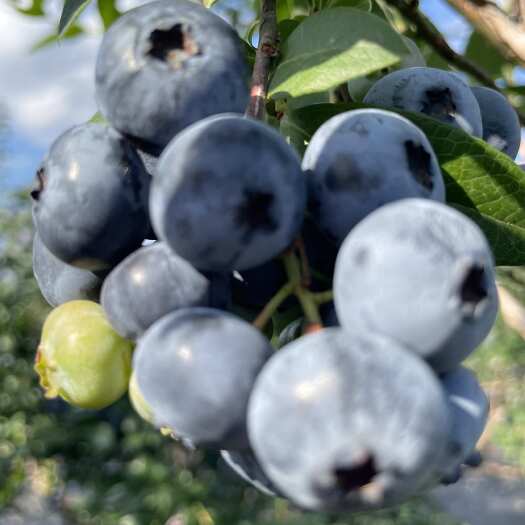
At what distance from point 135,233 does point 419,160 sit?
261 millimetres

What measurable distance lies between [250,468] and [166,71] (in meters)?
0.36

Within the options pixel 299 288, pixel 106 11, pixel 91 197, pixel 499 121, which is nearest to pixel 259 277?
pixel 299 288

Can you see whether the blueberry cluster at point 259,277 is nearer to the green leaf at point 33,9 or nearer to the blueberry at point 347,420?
the blueberry at point 347,420

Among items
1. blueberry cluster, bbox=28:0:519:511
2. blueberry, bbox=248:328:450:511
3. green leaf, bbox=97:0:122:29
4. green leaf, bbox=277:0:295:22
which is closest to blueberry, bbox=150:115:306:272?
blueberry cluster, bbox=28:0:519:511

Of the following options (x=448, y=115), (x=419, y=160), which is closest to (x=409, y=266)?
(x=419, y=160)

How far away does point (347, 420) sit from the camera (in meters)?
0.48

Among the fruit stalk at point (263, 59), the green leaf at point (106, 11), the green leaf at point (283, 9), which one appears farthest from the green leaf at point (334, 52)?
the green leaf at point (106, 11)

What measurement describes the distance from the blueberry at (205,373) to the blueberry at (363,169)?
13 centimetres

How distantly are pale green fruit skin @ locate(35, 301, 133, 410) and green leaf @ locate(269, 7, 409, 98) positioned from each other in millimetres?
289

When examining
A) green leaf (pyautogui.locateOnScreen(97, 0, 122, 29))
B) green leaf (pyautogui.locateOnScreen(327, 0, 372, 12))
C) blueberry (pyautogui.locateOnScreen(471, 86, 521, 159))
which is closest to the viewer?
blueberry (pyautogui.locateOnScreen(471, 86, 521, 159))

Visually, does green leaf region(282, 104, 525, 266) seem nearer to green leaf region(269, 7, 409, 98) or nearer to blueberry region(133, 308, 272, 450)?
green leaf region(269, 7, 409, 98)

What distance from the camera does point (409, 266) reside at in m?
0.53

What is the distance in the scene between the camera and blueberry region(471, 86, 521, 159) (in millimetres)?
982

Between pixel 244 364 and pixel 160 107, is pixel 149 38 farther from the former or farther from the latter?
pixel 244 364
